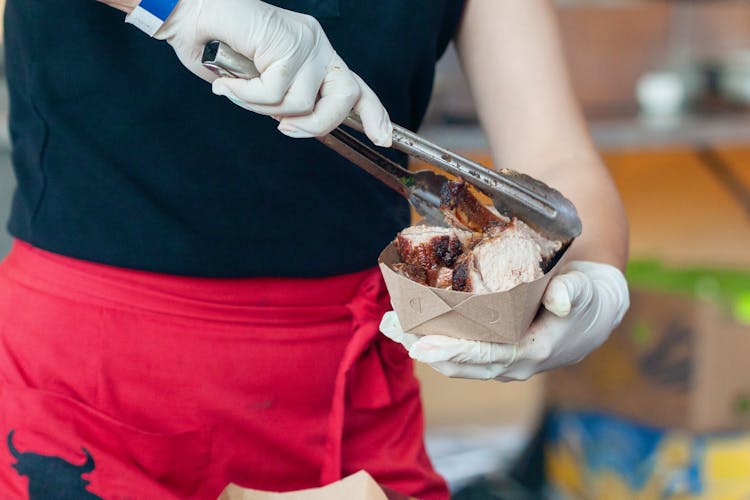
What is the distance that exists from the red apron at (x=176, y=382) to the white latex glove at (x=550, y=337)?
0.74 feet

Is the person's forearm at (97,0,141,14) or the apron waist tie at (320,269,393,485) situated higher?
the person's forearm at (97,0,141,14)

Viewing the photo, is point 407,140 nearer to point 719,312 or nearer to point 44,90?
point 44,90

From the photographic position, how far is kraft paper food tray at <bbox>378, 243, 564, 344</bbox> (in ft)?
3.37

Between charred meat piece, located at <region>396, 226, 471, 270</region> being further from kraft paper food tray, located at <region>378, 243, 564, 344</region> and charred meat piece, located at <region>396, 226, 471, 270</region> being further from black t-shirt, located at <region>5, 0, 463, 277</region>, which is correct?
black t-shirt, located at <region>5, 0, 463, 277</region>

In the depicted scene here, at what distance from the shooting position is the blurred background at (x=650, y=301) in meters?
2.86

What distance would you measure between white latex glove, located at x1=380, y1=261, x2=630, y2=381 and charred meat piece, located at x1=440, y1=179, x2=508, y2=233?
0.11 meters

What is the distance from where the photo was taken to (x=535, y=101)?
1.49m

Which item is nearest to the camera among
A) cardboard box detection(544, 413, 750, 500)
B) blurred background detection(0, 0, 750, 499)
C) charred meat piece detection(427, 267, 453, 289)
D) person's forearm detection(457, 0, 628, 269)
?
charred meat piece detection(427, 267, 453, 289)

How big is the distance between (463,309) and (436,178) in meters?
0.26

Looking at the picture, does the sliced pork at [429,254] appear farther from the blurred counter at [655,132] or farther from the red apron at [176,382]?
the blurred counter at [655,132]

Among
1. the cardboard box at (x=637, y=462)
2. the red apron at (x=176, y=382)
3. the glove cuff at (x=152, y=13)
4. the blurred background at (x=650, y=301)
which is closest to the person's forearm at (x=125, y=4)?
the glove cuff at (x=152, y=13)

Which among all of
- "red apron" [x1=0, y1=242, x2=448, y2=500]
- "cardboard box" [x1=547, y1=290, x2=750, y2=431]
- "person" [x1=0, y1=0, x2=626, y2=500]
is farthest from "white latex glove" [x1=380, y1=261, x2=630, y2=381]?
"cardboard box" [x1=547, y1=290, x2=750, y2=431]

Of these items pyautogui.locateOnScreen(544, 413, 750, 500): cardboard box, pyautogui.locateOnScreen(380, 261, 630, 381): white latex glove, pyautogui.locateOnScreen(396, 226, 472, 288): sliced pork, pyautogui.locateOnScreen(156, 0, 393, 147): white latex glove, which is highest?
pyautogui.locateOnScreen(156, 0, 393, 147): white latex glove

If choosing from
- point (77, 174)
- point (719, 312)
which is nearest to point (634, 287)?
point (719, 312)
